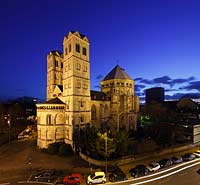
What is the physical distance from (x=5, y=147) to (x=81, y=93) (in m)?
23.5

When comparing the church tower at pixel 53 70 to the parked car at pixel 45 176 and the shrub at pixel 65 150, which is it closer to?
the shrub at pixel 65 150

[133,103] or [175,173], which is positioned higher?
[133,103]

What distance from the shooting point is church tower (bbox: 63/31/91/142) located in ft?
143

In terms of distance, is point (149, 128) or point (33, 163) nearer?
point (33, 163)

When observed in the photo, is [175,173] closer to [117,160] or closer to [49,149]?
[117,160]

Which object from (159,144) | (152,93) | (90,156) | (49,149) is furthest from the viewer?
(152,93)

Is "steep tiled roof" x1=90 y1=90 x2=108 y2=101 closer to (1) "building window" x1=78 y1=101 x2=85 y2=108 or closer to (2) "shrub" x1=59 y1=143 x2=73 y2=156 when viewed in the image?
(1) "building window" x1=78 y1=101 x2=85 y2=108

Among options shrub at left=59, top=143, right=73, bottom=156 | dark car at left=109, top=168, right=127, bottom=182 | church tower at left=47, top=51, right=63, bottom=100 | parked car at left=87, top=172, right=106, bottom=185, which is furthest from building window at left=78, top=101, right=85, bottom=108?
parked car at left=87, top=172, right=106, bottom=185

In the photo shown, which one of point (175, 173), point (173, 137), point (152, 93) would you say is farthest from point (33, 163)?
point (152, 93)

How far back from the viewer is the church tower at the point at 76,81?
4344 centimetres

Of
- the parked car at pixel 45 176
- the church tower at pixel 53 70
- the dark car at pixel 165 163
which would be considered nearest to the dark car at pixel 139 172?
the dark car at pixel 165 163

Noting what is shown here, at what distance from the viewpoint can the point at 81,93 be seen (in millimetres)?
45500

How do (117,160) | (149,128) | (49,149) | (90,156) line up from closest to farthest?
1. (117,160)
2. (90,156)
3. (49,149)
4. (149,128)

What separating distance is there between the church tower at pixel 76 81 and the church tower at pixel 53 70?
32.5 feet
